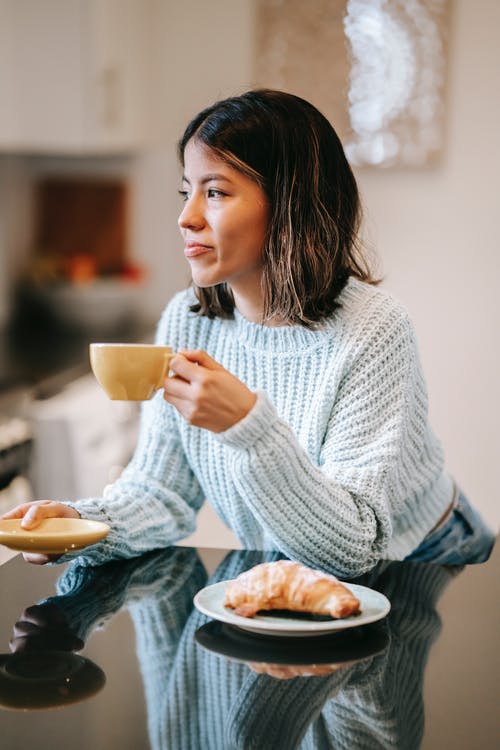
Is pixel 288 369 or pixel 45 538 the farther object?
pixel 288 369

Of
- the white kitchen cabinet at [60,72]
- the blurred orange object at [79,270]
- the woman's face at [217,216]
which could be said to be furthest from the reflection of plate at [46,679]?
the blurred orange object at [79,270]

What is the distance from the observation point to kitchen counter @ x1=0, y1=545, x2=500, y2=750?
2.78ft

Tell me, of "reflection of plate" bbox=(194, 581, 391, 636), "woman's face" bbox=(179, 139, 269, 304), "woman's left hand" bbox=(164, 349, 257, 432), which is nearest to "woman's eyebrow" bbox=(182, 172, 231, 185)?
"woman's face" bbox=(179, 139, 269, 304)

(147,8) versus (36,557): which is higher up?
(147,8)

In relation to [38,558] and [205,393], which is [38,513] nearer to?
[38,558]

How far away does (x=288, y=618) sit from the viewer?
1074mm

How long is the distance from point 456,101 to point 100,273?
5.42ft

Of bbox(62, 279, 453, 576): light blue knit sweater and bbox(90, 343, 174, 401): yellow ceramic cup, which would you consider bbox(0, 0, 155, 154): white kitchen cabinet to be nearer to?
bbox(62, 279, 453, 576): light blue knit sweater

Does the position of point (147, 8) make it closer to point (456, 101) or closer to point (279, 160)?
point (456, 101)

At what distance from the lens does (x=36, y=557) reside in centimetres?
130

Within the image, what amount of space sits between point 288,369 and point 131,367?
483 mm

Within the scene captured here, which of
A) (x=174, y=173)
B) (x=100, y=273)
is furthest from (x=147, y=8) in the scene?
(x=100, y=273)

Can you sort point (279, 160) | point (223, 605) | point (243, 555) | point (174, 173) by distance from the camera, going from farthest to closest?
point (174, 173) → point (279, 160) → point (243, 555) → point (223, 605)

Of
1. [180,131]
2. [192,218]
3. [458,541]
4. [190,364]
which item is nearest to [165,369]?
[190,364]
